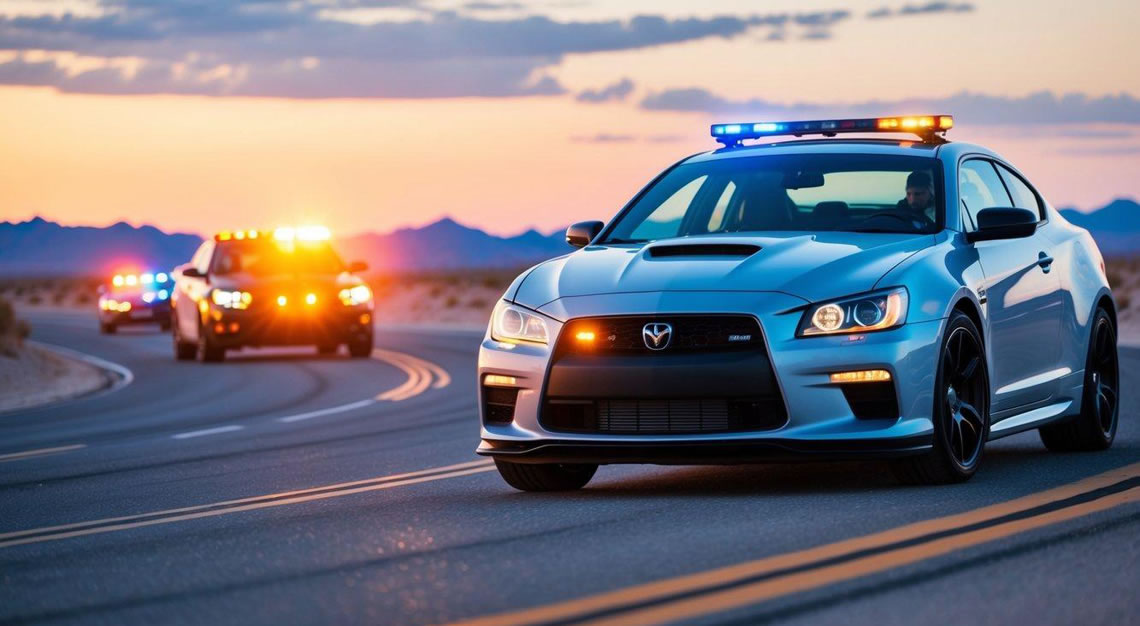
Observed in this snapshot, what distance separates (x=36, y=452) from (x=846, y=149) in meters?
7.01

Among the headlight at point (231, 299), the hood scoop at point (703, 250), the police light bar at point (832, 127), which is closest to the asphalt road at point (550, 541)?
the hood scoop at point (703, 250)

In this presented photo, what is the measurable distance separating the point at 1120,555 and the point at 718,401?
2.24m

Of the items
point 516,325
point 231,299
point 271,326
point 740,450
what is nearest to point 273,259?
point 231,299

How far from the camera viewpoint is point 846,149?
10367 millimetres

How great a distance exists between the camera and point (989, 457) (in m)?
10.8

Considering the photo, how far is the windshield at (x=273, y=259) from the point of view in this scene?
27.3 m

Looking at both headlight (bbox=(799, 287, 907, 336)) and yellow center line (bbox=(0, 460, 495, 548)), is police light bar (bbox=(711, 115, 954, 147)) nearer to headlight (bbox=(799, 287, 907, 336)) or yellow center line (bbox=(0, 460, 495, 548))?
headlight (bbox=(799, 287, 907, 336))

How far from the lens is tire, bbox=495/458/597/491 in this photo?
9.38 m

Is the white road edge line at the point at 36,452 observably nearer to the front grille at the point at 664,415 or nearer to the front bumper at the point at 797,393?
the front grille at the point at 664,415

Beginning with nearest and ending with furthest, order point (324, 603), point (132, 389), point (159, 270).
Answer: point (324, 603)
point (132, 389)
point (159, 270)

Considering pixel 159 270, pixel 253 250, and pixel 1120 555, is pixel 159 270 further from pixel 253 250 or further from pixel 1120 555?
pixel 1120 555

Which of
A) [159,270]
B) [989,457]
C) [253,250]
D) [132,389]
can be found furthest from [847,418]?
[159,270]

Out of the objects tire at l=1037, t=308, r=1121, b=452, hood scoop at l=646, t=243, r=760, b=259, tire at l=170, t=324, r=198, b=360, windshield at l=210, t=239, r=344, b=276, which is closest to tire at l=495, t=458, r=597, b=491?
hood scoop at l=646, t=243, r=760, b=259

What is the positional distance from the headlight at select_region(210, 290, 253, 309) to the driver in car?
17.9 metres
